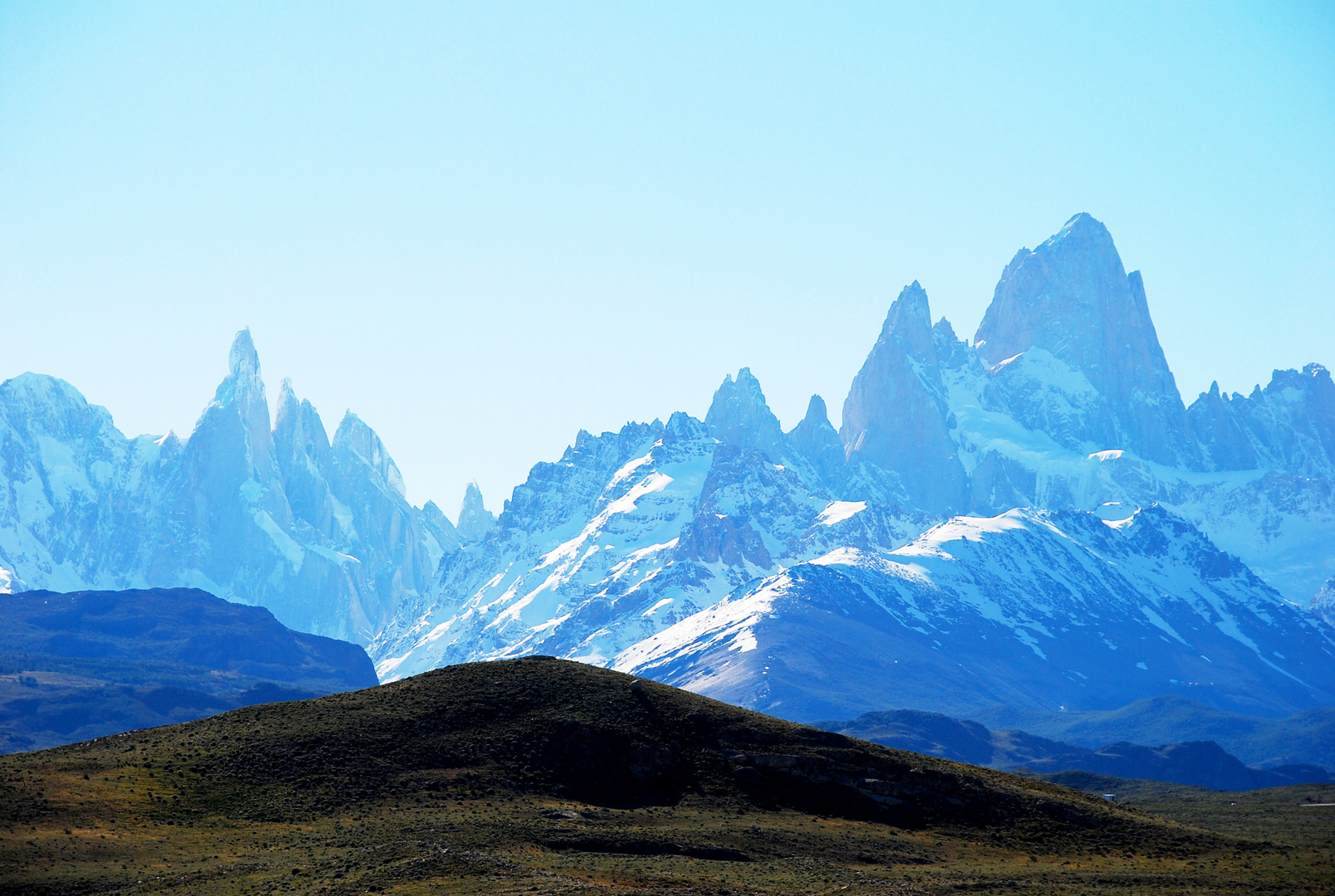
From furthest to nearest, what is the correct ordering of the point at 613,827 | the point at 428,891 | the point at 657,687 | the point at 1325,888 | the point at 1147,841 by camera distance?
1. the point at 657,687
2. the point at 1147,841
3. the point at 613,827
4. the point at 1325,888
5. the point at 428,891

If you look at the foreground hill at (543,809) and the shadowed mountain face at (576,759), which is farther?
the shadowed mountain face at (576,759)

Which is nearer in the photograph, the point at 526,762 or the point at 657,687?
the point at 526,762

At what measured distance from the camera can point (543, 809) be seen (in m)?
121

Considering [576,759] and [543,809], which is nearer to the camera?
[543,809]

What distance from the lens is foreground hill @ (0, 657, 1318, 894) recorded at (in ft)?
338

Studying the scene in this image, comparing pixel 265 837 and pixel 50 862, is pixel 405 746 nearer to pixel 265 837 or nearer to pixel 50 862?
pixel 265 837

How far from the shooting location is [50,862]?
331ft

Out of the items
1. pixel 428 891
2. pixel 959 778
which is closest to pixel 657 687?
pixel 959 778

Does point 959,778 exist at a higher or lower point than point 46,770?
lower

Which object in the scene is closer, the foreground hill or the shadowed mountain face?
the foreground hill

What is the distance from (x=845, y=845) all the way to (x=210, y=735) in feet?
181

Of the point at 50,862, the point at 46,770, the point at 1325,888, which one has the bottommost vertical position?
the point at 1325,888

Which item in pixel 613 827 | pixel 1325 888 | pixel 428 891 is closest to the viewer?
pixel 428 891

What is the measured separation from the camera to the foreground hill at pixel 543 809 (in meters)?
103
